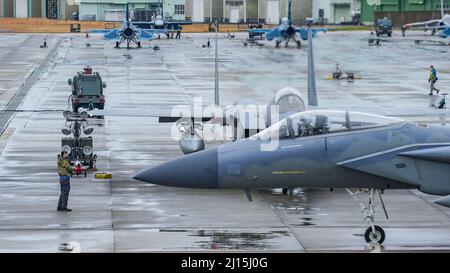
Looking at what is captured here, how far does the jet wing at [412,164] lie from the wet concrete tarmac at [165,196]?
1.23 meters

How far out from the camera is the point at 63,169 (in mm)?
21047

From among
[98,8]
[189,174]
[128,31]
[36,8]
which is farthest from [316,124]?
[36,8]

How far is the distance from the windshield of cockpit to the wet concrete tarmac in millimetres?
1971

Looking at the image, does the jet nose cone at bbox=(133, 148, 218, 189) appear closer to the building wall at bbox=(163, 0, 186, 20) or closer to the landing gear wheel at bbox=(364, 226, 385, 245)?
the landing gear wheel at bbox=(364, 226, 385, 245)

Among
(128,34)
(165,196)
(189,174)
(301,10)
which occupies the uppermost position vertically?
(301,10)

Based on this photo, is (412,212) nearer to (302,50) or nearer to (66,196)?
(66,196)

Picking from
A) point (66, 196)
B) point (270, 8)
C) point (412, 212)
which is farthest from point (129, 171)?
point (270, 8)

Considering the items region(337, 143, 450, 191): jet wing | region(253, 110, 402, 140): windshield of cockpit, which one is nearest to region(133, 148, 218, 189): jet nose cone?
region(253, 110, 402, 140): windshield of cockpit

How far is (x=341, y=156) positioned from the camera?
1712 cm

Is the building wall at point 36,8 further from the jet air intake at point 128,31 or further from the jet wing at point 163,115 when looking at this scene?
the jet wing at point 163,115

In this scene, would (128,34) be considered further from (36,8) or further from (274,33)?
(36,8)

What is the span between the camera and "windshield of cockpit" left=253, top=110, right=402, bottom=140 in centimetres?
1714

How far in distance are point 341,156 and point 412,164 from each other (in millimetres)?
1187

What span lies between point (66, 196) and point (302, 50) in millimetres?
63267
